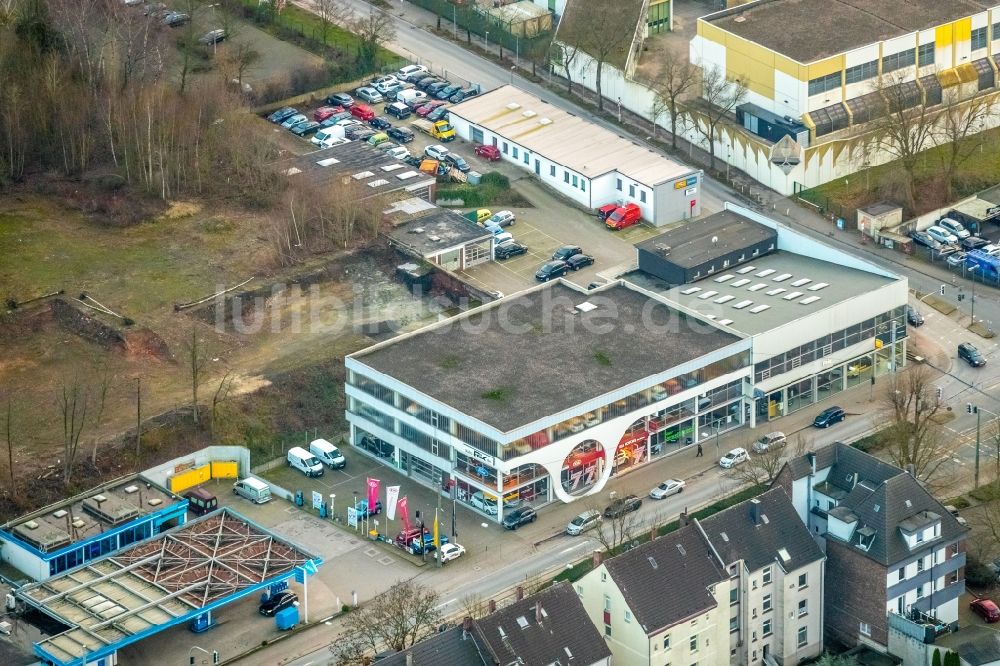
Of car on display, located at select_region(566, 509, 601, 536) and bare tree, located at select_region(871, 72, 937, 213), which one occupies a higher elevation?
bare tree, located at select_region(871, 72, 937, 213)

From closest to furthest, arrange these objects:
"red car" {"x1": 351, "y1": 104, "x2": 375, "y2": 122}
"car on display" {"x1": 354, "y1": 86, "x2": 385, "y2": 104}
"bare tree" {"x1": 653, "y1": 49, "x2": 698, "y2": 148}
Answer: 1. "bare tree" {"x1": 653, "y1": 49, "x2": 698, "y2": 148}
2. "red car" {"x1": 351, "y1": 104, "x2": 375, "y2": 122}
3. "car on display" {"x1": 354, "y1": 86, "x2": 385, "y2": 104}

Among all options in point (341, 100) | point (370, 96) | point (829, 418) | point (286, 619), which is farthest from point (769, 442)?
point (341, 100)

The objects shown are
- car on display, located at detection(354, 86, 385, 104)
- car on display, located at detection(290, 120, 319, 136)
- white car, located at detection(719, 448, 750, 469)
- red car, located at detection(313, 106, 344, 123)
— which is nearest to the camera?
white car, located at detection(719, 448, 750, 469)

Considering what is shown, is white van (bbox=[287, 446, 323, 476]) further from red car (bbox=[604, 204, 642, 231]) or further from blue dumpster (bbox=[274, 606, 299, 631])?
red car (bbox=[604, 204, 642, 231])

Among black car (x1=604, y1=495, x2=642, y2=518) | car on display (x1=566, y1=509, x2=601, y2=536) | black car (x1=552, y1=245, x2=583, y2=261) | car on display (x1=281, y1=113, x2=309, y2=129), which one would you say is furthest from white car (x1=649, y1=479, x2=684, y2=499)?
car on display (x1=281, y1=113, x2=309, y2=129)

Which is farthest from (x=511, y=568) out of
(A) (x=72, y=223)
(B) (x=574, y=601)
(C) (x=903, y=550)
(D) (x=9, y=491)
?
(A) (x=72, y=223)

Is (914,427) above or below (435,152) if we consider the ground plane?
above

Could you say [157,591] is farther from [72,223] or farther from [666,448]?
[72,223]

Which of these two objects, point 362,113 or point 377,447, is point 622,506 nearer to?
point 377,447
